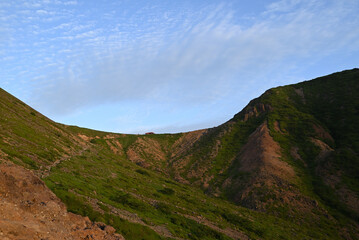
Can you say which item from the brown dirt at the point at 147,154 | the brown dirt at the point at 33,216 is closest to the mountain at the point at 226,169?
the brown dirt at the point at 147,154

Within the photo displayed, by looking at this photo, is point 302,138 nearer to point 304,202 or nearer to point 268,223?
point 304,202

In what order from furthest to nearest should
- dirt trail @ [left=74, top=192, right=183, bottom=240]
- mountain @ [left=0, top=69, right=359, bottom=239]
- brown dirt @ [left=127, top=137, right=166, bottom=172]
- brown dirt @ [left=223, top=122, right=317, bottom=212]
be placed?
brown dirt @ [left=127, top=137, right=166, bottom=172] → brown dirt @ [left=223, top=122, right=317, bottom=212] → mountain @ [left=0, top=69, right=359, bottom=239] → dirt trail @ [left=74, top=192, right=183, bottom=240]

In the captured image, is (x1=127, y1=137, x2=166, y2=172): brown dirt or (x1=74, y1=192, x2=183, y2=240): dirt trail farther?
(x1=127, y1=137, x2=166, y2=172): brown dirt

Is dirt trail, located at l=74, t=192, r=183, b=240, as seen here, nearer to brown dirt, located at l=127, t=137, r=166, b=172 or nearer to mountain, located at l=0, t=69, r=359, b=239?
mountain, located at l=0, t=69, r=359, b=239

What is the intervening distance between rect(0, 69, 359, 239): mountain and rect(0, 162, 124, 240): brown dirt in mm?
4429

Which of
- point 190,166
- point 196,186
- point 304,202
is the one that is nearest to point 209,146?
point 190,166

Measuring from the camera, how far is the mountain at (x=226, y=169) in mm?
37531

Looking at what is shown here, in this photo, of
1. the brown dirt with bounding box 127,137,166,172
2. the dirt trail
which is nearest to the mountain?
the dirt trail

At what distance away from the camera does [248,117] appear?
12569 centimetres

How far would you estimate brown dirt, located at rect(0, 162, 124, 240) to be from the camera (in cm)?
1392

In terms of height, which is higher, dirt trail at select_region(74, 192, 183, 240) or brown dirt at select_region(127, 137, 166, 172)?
brown dirt at select_region(127, 137, 166, 172)

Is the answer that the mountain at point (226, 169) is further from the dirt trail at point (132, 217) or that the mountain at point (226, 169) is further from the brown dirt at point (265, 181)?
the brown dirt at point (265, 181)

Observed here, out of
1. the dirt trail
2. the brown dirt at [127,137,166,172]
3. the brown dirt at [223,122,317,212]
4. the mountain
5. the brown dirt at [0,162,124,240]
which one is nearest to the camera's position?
the brown dirt at [0,162,124,240]

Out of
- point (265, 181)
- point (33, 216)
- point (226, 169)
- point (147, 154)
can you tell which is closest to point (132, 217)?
point (33, 216)
